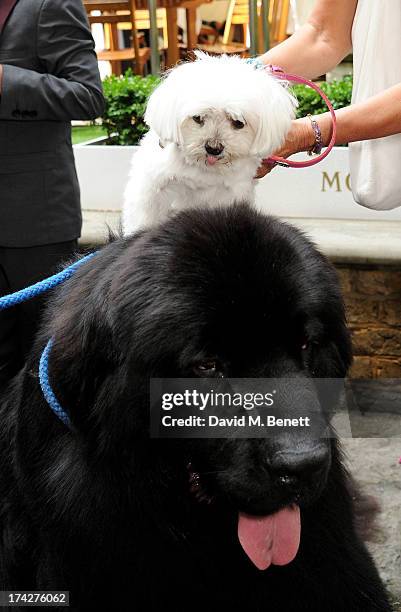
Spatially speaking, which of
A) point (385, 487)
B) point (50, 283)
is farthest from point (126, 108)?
point (50, 283)

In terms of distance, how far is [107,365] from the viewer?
150cm

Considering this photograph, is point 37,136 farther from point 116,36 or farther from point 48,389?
point 116,36

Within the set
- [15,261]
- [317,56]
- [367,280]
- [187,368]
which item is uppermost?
[317,56]

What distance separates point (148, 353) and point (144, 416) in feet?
0.44

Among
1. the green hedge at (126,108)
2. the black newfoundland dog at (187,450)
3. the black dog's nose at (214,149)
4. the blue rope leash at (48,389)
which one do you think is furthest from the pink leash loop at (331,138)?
the green hedge at (126,108)

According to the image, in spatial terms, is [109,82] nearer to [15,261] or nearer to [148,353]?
[15,261]

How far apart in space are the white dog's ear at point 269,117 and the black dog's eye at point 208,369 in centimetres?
122

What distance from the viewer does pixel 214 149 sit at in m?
2.51

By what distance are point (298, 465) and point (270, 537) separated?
0.24 meters

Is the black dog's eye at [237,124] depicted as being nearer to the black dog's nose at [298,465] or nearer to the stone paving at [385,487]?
the stone paving at [385,487]

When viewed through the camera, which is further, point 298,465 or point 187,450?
point 187,450

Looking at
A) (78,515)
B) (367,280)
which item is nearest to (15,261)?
(78,515)

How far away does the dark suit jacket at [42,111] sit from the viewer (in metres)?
2.92

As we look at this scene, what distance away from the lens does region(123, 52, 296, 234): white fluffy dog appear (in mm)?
2455
